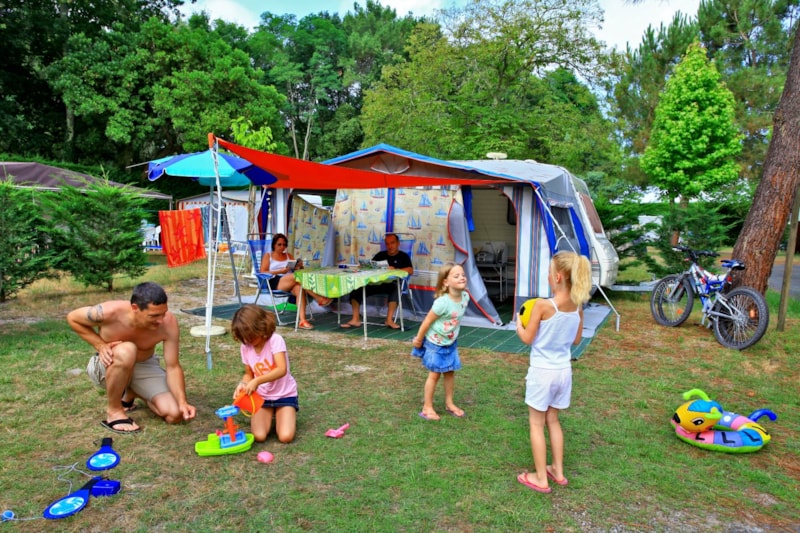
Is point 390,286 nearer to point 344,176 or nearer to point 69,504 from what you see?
point 344,176

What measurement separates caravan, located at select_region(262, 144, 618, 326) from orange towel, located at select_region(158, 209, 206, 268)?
17.3ft

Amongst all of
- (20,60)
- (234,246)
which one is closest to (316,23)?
(20,60)

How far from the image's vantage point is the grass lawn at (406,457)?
6.64ft

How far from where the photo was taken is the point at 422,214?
19.7 ft

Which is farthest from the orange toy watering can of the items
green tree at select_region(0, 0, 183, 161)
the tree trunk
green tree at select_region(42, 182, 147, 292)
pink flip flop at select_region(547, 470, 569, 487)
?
green tree at select_region(0, 0, 183, 161)

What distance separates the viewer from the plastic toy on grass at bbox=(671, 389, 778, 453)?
264cm

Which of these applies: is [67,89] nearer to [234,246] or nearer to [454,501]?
[234,246]

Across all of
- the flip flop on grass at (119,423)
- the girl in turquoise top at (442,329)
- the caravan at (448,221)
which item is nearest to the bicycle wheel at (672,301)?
the caravan at (448,221)

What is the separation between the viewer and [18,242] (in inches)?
238

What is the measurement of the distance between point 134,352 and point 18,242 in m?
4.59

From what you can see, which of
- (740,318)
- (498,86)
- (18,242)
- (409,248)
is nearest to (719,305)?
(740,318)

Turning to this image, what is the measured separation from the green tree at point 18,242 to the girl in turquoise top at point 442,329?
18.2 feet

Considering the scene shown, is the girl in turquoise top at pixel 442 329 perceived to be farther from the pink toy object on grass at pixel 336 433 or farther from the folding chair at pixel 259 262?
the folding chair at pixel 259 262

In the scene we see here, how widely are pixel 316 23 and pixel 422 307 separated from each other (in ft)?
77.0
